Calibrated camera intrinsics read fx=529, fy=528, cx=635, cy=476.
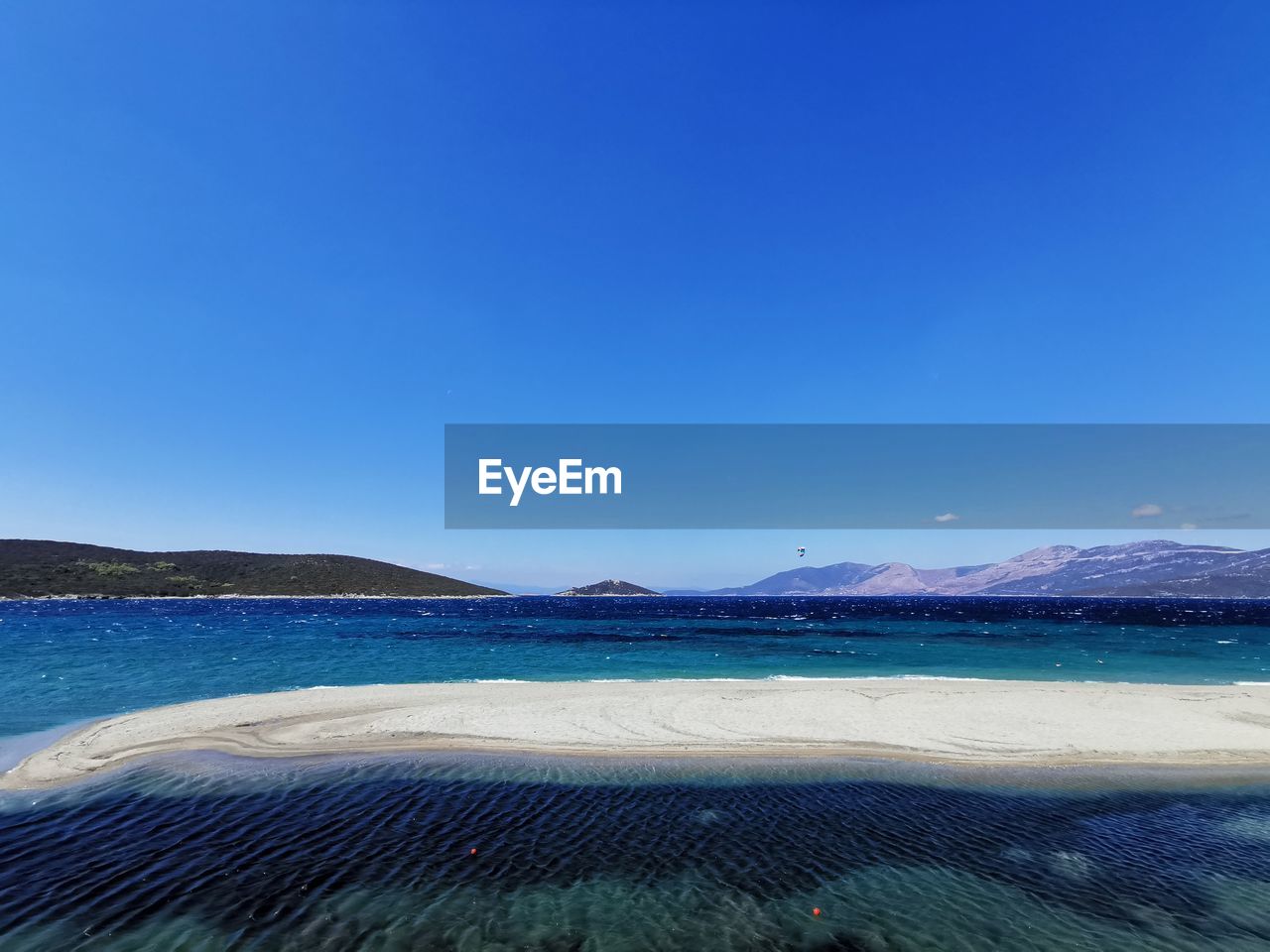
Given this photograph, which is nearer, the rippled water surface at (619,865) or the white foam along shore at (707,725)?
the rippled water surface at (619,865)

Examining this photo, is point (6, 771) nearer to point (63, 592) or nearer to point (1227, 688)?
point (1227, 688)

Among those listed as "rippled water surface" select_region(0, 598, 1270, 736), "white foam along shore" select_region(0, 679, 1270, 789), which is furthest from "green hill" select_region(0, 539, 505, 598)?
"white foam along shore" select_region(0, 679, 1270, 789)

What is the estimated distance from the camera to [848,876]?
12484 mm

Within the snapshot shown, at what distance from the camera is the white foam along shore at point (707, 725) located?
21.5m

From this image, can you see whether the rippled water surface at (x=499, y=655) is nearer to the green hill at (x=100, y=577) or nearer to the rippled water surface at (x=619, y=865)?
the rippled water surface at (x=619, y=865)

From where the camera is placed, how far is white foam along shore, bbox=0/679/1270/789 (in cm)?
2152

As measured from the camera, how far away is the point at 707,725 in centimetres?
2556

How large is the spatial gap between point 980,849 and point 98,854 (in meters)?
22.1

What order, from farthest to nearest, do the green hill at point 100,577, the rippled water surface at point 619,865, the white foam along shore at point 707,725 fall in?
the green hill at point 100,577 < the white foam along shore at point 707,725 < the rippled water surface at point 619,865

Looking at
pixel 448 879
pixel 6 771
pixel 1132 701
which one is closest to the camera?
pixel 448 879

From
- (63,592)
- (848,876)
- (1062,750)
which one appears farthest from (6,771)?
(63,592)

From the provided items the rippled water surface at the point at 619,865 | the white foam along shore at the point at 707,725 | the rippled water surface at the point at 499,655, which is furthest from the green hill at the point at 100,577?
the rippled water surface at the point at 619,865

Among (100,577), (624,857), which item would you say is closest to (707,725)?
(624,857)

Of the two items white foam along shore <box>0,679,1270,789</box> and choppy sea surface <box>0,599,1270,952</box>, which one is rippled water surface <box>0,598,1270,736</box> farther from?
choppy sea surface <box>0,599,1270,952</box>
